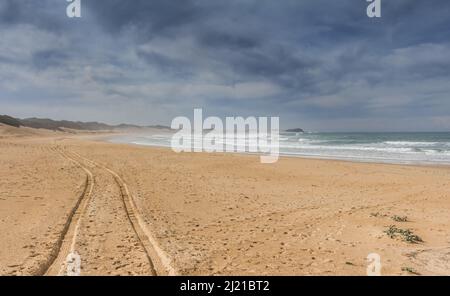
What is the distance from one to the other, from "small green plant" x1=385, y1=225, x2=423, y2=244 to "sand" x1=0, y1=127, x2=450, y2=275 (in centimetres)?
13

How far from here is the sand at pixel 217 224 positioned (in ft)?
17.1

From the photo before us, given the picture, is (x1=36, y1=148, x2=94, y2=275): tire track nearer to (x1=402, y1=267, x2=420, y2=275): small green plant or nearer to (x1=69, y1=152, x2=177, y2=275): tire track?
(x1=69, y1=152, x2=177, y2=275): tire track

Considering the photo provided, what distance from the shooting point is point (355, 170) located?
691 inches

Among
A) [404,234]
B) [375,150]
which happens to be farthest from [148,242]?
[375,150]

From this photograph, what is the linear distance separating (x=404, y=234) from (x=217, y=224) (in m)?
4.18

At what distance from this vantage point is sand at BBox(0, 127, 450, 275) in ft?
17.1

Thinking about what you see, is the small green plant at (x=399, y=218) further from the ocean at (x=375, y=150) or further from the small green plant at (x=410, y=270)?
the ocean at (x=375, y=150)

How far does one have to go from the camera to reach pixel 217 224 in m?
7.62

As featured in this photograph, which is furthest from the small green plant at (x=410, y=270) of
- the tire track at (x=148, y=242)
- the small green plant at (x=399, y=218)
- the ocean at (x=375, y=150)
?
the ocean at (x=375, y=150)

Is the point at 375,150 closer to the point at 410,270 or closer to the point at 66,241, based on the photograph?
the point at 410,270

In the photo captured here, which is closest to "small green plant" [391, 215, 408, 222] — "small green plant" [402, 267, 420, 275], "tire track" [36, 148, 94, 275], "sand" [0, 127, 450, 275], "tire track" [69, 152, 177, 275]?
"sand" [0, 127, 450, 275]

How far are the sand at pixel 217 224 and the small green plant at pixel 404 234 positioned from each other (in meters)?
0.13
